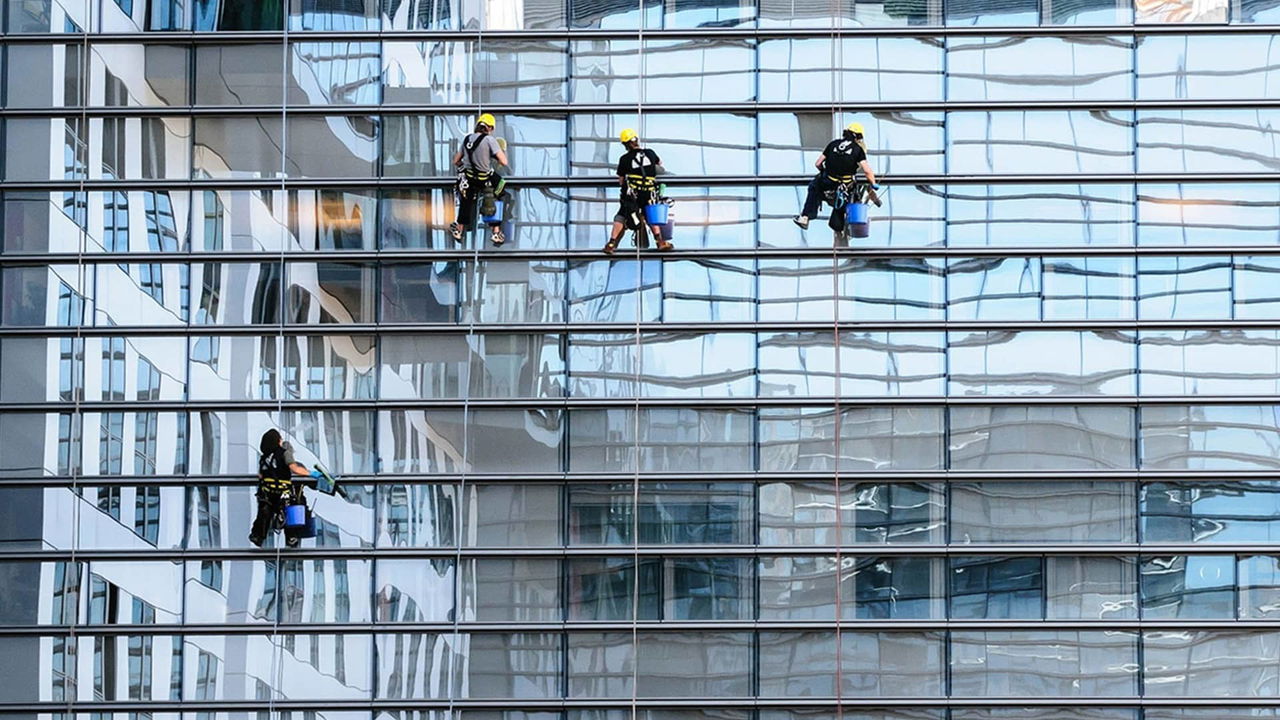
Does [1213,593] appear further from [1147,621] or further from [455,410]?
[455,410]

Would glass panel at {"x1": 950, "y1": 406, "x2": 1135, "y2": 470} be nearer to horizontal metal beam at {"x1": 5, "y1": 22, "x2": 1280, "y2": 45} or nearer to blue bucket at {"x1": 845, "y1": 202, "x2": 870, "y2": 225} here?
blue bucket at {"x1": 845, "y1": 202, "x2": 870, "y2": 225}

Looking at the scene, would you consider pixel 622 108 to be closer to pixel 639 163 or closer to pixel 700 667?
pixel 639 163

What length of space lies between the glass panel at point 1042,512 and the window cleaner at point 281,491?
812 cm

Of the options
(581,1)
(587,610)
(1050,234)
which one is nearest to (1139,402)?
(1050,234)

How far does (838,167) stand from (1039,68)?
3226mm

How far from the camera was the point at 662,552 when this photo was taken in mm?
21281

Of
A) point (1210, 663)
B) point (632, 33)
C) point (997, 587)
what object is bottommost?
point (1210, 663)

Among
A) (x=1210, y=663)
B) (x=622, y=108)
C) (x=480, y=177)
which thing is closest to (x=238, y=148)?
(x=480, y=177)

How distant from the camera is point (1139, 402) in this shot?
835 inches

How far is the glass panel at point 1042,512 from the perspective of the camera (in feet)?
69.6

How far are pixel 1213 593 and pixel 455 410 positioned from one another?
9.92m

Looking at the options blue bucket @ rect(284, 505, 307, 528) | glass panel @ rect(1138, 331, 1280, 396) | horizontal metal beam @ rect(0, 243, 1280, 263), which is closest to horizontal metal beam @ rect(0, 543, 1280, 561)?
blue bucket @ rect(284, 505, 307, 528)

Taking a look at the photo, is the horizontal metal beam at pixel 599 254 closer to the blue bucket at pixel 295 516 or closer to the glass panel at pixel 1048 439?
the glass panel at pixel 1048 439

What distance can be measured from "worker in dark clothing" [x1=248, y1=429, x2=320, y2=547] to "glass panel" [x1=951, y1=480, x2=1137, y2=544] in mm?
8277
